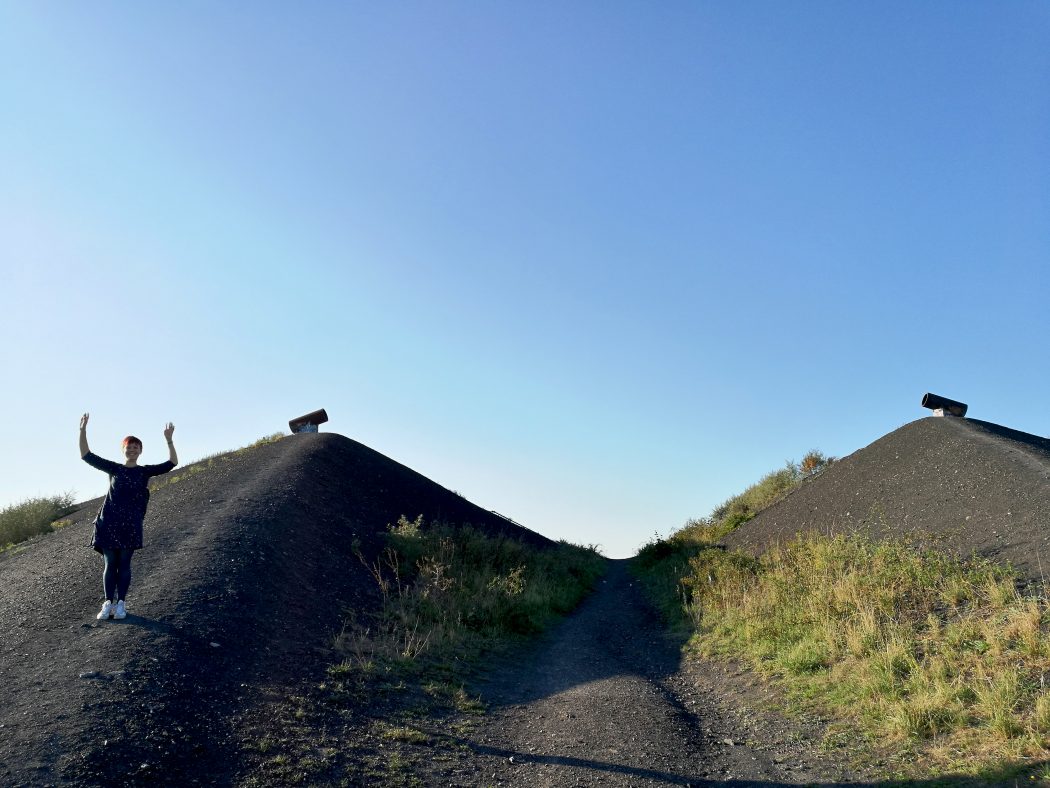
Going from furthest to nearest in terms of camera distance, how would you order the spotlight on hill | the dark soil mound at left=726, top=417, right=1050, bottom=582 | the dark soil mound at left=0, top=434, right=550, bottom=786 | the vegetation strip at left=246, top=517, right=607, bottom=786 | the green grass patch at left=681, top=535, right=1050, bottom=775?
1. the spotlight on hill
2. the dark soil mound at left=726, top=417, right=1050, bottom=582
3. the vegetation strip at left=246, top=517, right=607, bottom=786
4. the green grass patch at left=681, top=535, right=1050, bottom=775
5. the dark soil mound at left=0, top=434, right=550, bottom=786

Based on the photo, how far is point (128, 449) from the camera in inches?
328

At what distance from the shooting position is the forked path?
19.0ft

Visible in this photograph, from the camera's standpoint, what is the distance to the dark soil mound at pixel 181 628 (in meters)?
5.29

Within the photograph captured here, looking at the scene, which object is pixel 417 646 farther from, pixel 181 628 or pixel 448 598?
pixel 181 628

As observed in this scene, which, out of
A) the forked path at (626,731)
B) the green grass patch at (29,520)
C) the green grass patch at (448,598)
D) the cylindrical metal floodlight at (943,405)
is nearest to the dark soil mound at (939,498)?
the cylindrical metal floodlight at (943,405)

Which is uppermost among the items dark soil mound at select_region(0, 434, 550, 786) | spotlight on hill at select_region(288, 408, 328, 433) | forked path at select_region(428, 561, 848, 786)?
spotlight on hill at select_region(288, 408, 328, 433)

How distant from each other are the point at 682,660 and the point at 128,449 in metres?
8.41

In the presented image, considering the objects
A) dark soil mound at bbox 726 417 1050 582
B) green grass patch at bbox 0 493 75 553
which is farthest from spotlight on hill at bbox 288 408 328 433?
dark soil mound at bbox 726 417 1050 582

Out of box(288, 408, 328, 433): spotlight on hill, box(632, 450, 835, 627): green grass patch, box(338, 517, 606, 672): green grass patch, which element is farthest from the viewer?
box(288, 408, 328, 433): spotlight on hill

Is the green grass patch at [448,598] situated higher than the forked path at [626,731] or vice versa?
the green grass patch at [448,598]

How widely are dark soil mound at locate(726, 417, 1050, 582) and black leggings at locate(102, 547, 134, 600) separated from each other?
11311mm

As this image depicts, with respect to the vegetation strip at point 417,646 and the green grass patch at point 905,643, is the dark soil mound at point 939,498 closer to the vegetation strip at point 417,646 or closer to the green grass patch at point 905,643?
the green grass patch at point 905,643

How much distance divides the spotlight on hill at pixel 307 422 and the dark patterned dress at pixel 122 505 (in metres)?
18.6

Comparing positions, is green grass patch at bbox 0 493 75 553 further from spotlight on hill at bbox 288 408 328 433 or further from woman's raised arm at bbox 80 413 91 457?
woman's raised arm at bbox 80 413 91 457
